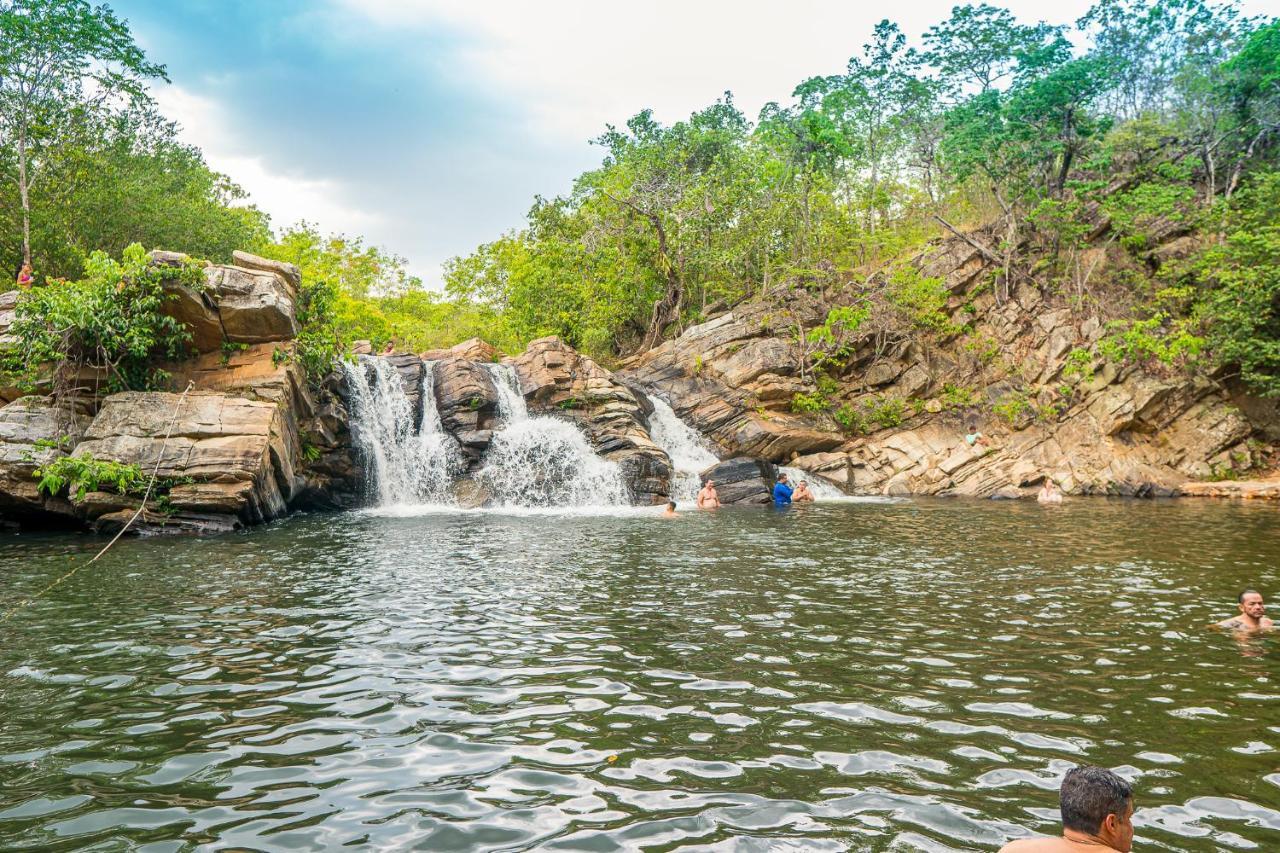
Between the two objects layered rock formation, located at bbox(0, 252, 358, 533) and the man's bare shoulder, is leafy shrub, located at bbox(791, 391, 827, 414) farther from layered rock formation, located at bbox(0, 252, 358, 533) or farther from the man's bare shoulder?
the man's bare shoulder

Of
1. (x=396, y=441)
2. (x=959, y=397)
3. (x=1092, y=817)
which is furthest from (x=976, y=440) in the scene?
(x=1092, y=817)

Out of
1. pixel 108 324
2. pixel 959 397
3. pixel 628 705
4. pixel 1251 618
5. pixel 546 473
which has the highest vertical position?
pixel 108 324

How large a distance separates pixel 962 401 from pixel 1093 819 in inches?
1320

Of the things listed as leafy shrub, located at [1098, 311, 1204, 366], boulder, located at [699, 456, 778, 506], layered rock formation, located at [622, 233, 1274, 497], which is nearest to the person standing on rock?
boulder, located at [699, 456, 778, 506]

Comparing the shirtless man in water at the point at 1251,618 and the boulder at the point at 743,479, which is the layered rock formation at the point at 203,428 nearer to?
the boulder at the point at 743,479

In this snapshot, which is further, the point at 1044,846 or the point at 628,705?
the point at 628,705

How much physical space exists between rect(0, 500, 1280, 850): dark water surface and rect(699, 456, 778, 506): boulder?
14.2 metres

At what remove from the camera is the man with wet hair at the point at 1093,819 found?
3707mm

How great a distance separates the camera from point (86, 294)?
19.2 m

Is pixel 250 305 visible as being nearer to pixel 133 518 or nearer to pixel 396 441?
pixel 133 518

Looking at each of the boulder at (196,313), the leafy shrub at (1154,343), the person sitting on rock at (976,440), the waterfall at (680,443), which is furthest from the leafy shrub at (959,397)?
the boulder at (196,313)

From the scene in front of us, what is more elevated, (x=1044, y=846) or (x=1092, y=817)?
(x=1092, y=817)

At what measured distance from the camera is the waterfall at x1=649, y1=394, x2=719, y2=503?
29.6 metres

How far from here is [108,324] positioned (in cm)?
1936
